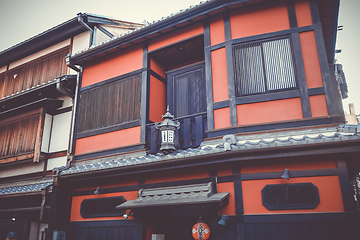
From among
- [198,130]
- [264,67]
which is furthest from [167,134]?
[264,67]

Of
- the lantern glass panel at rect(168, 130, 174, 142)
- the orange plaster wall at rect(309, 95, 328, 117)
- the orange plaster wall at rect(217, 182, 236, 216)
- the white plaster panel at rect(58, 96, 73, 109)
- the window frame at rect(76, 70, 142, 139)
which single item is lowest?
the orange plaster wall at rect(217, 182, 236, 216)

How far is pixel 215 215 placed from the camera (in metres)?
7.23

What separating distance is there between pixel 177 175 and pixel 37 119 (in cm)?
829

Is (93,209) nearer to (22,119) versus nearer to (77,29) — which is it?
(22,119)

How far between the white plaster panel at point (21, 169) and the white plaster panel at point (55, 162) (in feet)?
1.51

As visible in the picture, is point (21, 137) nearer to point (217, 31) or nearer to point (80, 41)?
point (80, 41)

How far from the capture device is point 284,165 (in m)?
6.98

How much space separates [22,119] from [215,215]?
1093cm

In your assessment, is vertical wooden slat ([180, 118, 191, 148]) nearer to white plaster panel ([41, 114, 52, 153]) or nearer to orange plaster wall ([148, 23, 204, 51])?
orange plaster wall ([148, 23, 204, 51])

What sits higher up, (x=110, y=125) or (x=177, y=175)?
(x=110, y=125)

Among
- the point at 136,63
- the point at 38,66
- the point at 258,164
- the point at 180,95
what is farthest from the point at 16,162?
the point at 258,164

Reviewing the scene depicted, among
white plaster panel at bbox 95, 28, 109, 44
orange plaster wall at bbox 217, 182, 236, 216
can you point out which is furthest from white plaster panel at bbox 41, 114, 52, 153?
orange plaster wall at bbox 217, 182, 236, 216

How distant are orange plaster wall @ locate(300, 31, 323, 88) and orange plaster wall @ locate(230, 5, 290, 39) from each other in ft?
2.11

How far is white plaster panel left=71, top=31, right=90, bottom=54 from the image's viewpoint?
13.6 metres
